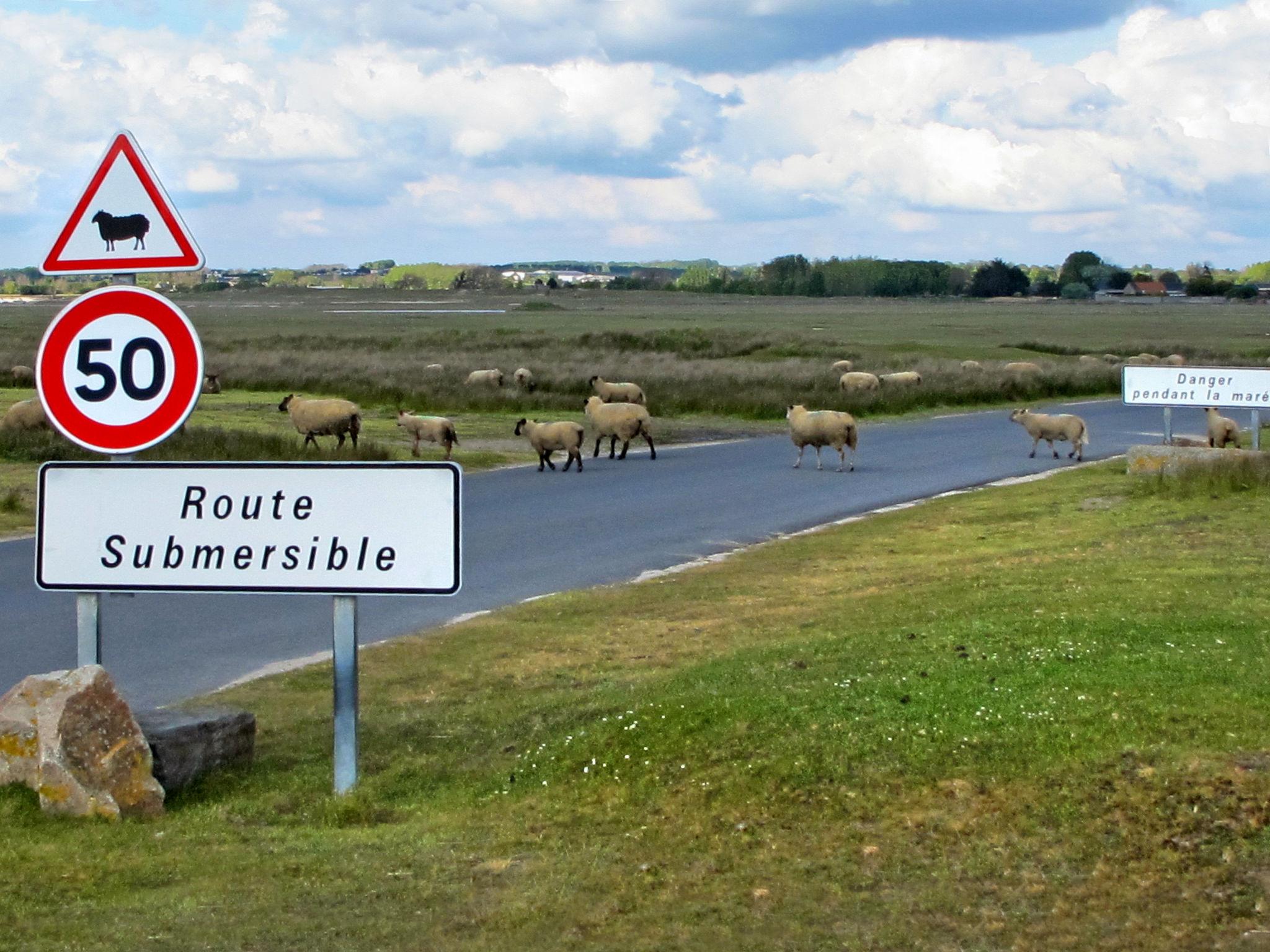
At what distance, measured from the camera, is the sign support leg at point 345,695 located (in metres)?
6.88

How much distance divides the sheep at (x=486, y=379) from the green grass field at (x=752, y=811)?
1509 inches

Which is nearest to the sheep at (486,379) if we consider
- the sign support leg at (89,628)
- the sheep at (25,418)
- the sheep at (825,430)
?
the sheep at (25,418)

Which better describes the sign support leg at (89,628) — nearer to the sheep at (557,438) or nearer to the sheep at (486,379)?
the sheep at (557,438)

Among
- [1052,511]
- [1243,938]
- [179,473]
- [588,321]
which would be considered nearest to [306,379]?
[1052,511]

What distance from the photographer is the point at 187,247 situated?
688cm

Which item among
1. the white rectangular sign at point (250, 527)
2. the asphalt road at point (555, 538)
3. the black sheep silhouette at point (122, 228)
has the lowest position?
the asphalt road at point (555, 538)

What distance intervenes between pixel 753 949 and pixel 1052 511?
1469 cm

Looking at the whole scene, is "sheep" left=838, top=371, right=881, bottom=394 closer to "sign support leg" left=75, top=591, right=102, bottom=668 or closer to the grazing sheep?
the grazing sheep

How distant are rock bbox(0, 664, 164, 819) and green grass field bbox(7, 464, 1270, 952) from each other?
0.48ft

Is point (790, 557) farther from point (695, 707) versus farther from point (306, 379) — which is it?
point (306, 379)

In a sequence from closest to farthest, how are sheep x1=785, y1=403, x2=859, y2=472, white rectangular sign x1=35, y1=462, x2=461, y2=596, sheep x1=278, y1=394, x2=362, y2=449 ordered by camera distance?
white rectangular sign x1=35, y1=462, x2=461, y2=596 → sheep x1=785, y1=403, x2=859, y2=472 → sheep x1=278, y1=394, x2=362, y2=449

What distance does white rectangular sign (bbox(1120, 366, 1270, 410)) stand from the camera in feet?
68.8

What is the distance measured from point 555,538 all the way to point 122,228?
11392 mm

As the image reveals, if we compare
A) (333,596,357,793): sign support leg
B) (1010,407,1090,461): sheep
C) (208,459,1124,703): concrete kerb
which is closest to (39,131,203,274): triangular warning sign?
(333,596,357,793): sign support leg
